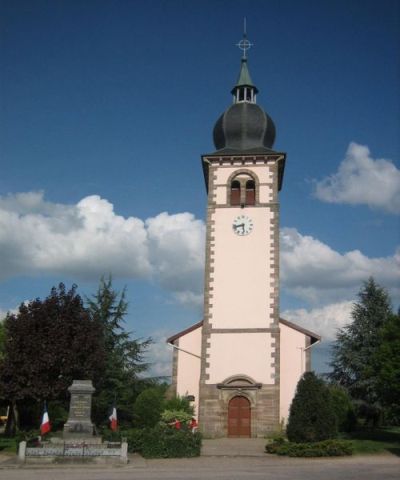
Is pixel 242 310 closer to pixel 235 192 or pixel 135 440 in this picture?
pixel 235 192

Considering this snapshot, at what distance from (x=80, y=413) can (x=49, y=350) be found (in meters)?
5.28

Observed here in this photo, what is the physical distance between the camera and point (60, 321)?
27141mm

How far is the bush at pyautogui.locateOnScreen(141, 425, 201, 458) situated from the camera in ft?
68.2

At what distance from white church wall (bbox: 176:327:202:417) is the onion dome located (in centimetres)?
1073

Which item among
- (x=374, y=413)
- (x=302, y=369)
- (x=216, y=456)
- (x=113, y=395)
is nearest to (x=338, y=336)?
(x=374, y=413)

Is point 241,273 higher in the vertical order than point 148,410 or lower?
higher

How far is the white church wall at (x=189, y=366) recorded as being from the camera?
29.9m

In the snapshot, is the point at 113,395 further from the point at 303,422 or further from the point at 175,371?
the point at 303,422

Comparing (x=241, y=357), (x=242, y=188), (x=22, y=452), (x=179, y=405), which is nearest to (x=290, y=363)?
(x=241, y=357)

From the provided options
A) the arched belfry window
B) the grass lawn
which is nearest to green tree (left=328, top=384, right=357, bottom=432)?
the grass lawn

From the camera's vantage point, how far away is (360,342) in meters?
37.3

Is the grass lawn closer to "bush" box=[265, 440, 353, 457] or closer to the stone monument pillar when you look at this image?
"bush" box=[265, 440, 353, 457]

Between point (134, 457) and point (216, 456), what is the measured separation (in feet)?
9.84

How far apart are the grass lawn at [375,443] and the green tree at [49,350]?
12357 millimetres
